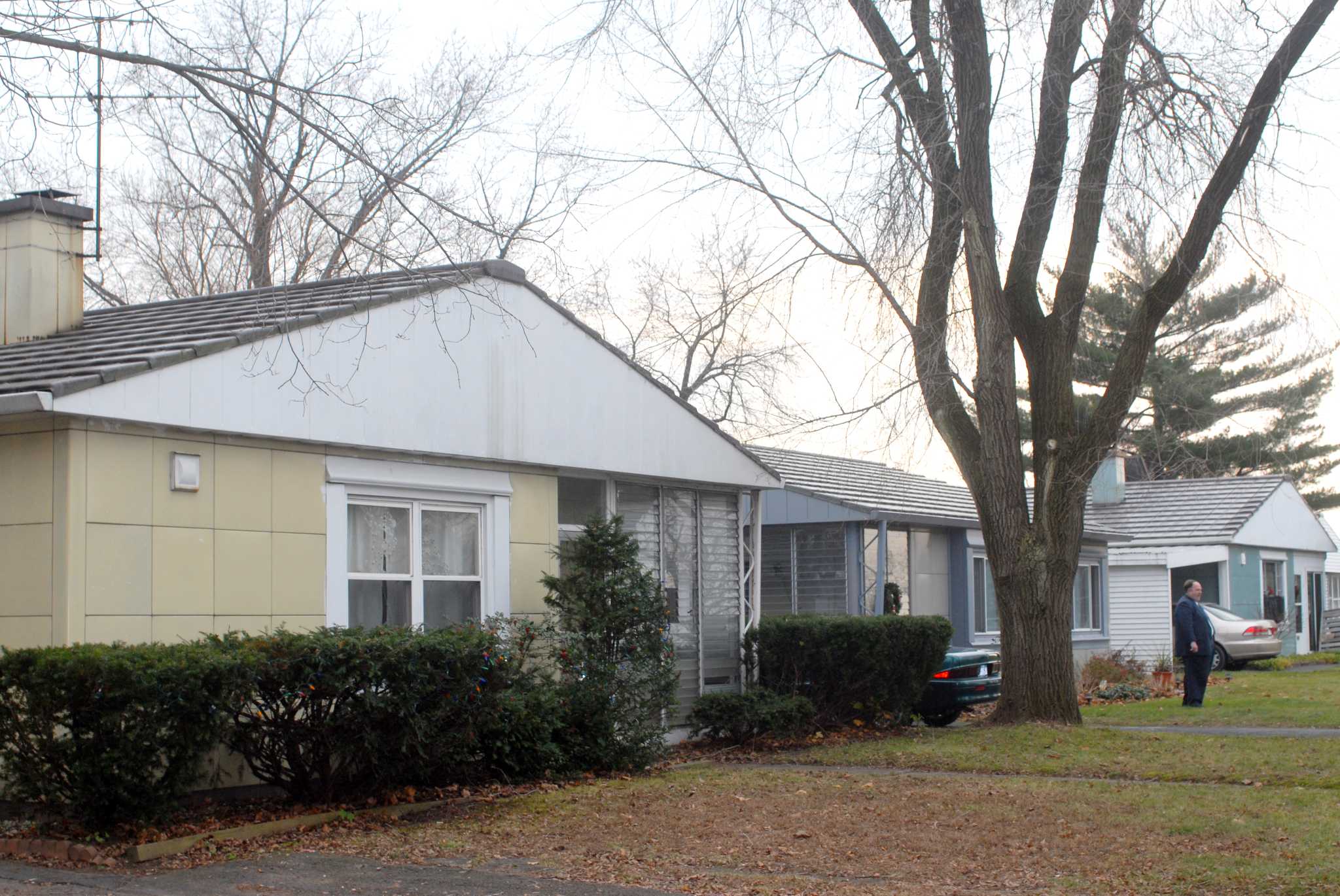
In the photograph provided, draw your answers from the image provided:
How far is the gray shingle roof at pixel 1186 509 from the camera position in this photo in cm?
3269

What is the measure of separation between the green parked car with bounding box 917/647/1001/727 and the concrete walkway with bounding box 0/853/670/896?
957cm

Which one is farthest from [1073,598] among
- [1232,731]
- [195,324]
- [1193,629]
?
[195,324]

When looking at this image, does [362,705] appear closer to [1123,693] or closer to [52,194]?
[52,194]

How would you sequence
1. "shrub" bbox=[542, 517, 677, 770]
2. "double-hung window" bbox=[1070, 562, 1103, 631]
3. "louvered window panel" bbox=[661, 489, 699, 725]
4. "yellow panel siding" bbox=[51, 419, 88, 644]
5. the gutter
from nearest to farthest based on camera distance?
the gutter < "yellow panel siding" bbox=[51, 419, 88, 644] < "shrub" bbox=[542, 517, 677, 770] < "louvered window panel" bbox=[661, 489, 699, 725] < "double-hung window" bbox=[1070, 562, 1103, 631]

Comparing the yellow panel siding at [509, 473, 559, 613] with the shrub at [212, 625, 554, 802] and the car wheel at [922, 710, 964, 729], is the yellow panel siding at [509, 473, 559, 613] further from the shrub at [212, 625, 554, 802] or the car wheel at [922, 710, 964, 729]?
the car wheel at [922, 710, 964, 729]

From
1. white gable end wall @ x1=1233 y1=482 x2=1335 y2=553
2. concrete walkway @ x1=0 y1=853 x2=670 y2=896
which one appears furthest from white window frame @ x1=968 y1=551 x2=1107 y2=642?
concrete walkway @ x1=0 y1=853 x2=670 y2=896

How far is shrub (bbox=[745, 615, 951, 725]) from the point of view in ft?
49.6

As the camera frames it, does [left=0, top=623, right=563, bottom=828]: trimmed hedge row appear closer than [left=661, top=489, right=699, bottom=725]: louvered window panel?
Yes

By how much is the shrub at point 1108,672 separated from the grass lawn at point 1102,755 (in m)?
9.62

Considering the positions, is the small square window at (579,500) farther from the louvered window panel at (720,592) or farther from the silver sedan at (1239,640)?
the silver sedan at (1239,640)

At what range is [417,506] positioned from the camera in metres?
11.8

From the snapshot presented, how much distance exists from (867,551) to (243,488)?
1236 centimetres

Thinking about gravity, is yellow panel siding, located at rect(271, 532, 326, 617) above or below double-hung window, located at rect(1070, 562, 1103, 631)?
above

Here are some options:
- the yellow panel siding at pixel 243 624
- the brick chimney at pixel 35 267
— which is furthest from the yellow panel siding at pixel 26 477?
the brick chimney at pixel 35 267
